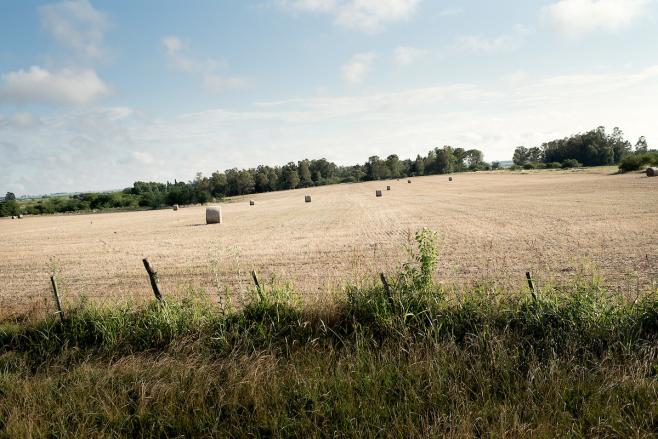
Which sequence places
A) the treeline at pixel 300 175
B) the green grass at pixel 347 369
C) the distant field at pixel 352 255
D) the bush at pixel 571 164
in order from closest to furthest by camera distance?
the green grass at pixel 347 369
the distant field at pixel 352 255
the bush at pixel 571 164
the treeline at pixel 300 175

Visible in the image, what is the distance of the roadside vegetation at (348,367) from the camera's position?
4.79 metres

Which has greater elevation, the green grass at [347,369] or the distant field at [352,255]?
the green grass at [347,369]

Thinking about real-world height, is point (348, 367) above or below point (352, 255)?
above

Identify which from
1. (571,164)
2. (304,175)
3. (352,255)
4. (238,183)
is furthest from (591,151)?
(352,255)

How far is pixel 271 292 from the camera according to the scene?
8.09m

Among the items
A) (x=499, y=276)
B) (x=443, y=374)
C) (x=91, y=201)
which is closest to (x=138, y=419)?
(x=443, y=374)

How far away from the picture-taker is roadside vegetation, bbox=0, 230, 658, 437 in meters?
4.79

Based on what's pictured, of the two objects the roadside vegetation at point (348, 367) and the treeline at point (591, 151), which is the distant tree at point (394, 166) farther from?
the roadside vegetation at point (348, 367)

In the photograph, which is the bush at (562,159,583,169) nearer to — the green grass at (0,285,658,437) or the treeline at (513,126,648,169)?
the treeline at (513,126,648,169)

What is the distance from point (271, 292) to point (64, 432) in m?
3.99

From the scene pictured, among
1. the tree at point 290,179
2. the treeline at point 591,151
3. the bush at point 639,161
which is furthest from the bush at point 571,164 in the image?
the tree at point 290,179

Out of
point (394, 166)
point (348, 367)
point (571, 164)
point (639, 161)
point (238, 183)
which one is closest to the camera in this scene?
point (348, 367)

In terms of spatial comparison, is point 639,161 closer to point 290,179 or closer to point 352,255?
point 352,255

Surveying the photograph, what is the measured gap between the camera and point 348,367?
590cm
